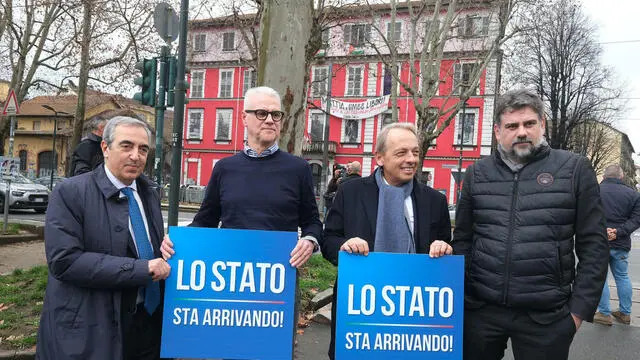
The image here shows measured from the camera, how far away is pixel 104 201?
235 centimetres

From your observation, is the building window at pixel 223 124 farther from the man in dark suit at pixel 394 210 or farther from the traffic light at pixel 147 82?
the man in dark suit at pixel 394 210

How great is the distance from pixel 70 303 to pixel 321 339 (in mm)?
3291

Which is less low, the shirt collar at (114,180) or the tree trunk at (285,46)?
the tree trunk at (285,46)

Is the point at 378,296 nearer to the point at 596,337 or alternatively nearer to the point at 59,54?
the point at 596,337

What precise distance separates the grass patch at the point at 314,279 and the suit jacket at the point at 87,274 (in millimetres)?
3701

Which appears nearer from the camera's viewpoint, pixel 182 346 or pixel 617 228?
pixel 182 346

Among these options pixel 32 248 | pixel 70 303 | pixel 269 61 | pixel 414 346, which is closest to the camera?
pixel 70 303

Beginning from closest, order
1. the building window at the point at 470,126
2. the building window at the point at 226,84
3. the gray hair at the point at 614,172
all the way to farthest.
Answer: the gray hair at the point at 614,172 < the building window at the point at 470,126 < the building window at the point at 226,84

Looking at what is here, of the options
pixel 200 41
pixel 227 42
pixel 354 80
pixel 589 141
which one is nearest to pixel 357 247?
pixel 354 80

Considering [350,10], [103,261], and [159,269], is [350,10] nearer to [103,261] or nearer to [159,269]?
[159,269]

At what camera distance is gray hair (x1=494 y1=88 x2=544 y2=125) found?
251 cm

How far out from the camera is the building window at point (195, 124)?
43.9m

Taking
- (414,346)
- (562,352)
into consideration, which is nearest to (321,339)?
(414,346)

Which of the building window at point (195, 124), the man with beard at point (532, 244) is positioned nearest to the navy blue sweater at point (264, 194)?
the man with beard at point (532, 244)
